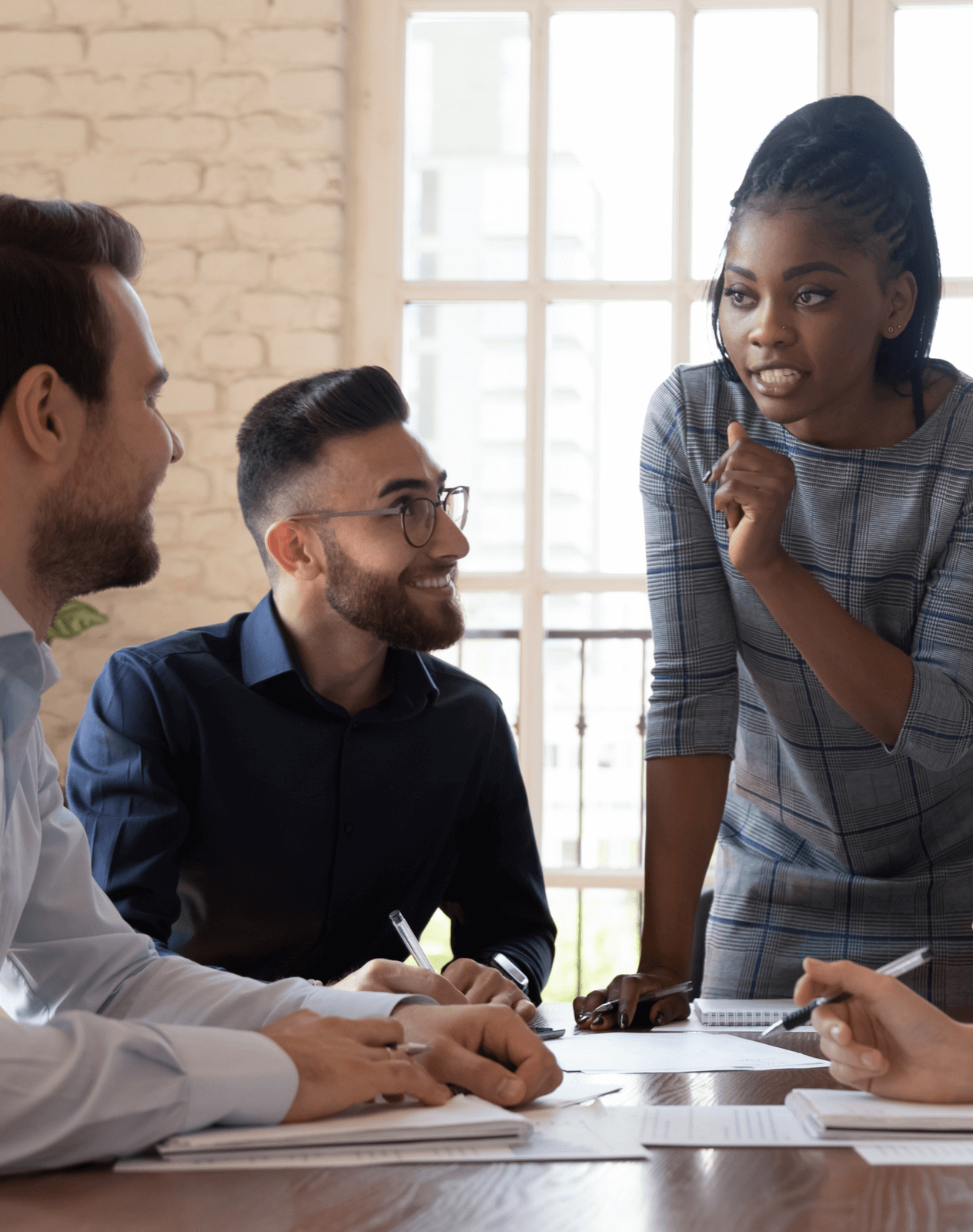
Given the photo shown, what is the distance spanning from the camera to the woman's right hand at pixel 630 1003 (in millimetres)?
1244

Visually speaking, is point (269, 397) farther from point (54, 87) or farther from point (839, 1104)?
point (54, 87)

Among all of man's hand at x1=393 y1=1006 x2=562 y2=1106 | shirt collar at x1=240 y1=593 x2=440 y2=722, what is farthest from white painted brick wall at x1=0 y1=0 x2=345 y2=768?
man's hand at x1=393 y1=1006 x2=562 y2=1106

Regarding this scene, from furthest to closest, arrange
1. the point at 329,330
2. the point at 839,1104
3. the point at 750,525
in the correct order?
the point at 329,330 < the point at 750,525 < the point at 839,1104

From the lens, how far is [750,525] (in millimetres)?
1304

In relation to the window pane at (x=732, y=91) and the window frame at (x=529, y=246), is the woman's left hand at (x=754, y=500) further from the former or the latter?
the window pane at (x=732, y=91)

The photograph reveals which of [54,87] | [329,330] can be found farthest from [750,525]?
[54,87]

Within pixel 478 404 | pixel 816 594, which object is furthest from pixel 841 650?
pixel 478 404

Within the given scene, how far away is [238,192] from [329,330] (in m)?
0.44

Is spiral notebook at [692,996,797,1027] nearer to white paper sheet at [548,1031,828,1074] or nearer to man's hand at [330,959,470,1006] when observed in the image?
white paper sheet at [548,1031,828,1074]

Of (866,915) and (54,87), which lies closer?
(866,915)

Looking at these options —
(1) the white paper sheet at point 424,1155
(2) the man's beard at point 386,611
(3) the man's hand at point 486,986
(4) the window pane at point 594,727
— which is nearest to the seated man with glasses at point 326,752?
(2) the man's beard at point 386,611

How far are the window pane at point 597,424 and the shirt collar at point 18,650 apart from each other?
239 cm

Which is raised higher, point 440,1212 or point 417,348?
point 417,348

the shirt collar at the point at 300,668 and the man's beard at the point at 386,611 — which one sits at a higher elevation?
the man's beard at the point at 386,611
